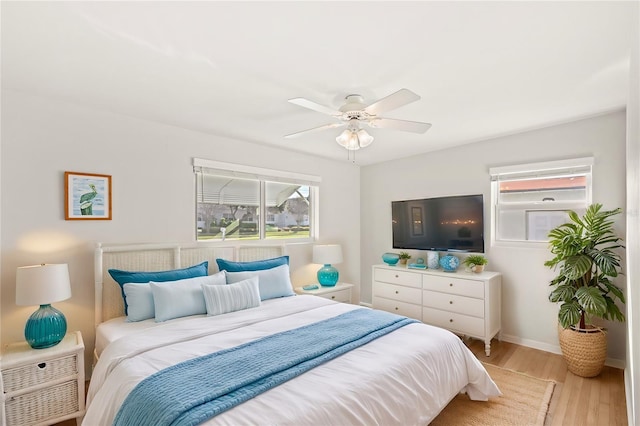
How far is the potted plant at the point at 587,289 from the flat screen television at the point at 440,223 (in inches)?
36.4

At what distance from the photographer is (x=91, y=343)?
2764 mm

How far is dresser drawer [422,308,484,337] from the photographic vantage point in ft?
11.3

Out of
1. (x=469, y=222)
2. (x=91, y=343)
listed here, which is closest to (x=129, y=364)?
(x=91, y=343)

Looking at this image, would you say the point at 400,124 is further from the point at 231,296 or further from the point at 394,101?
the point at 231,296

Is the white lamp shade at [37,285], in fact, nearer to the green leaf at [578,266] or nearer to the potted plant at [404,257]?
the potted plant at [404,257]

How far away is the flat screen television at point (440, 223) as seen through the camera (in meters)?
3.83

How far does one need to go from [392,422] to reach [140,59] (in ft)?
8.46

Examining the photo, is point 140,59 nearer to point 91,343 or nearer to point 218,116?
point 218,116

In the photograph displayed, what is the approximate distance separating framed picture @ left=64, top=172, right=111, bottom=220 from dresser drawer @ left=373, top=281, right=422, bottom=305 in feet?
10.8

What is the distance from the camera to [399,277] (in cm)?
416

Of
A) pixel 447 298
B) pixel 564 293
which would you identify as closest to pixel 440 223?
pixel 447 298

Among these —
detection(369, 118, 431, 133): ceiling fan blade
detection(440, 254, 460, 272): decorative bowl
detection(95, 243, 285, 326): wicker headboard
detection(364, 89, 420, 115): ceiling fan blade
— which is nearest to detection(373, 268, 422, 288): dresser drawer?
detection(440, 254, 460, 272): decorative bowl

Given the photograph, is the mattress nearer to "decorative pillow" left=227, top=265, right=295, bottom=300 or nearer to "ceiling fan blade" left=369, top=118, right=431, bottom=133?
"decorative pillow" left=227, top=265, right=295, bottom=300

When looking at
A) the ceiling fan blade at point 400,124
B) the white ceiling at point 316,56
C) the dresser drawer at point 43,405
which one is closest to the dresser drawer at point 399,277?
the white ceiling at point 316,56
